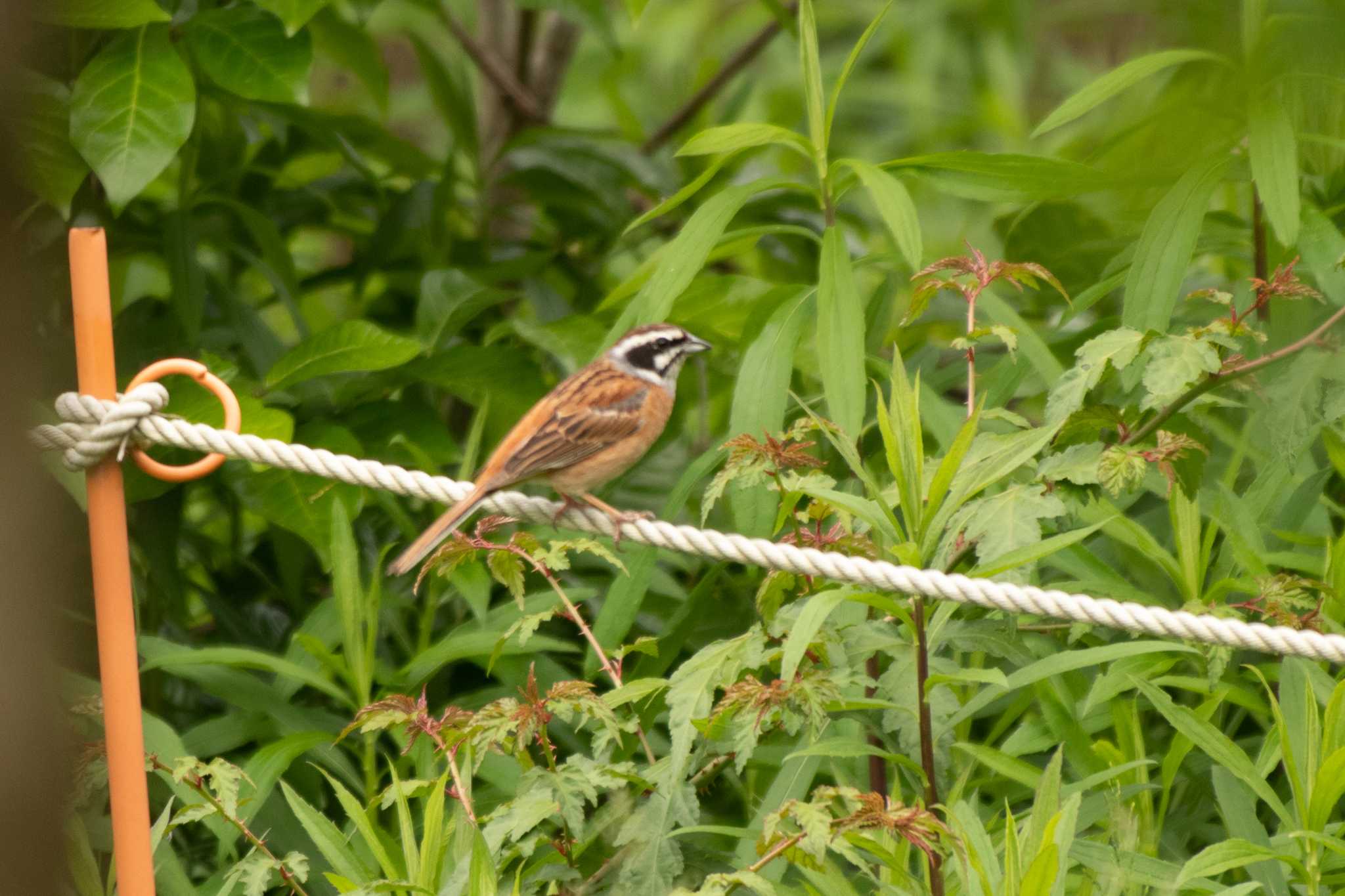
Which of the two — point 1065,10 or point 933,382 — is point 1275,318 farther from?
point 1065,10

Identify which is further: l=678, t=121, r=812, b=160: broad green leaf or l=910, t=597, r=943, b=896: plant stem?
l=678, t=121, r=812, b=160: broad green leaf

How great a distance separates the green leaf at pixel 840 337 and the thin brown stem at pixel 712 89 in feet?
6.87

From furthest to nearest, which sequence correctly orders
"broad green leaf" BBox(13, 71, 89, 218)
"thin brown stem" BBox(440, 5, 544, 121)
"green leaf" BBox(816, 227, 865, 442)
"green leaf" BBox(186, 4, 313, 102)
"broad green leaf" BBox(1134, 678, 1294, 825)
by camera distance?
"thin brown stem" BBox(440, 5, 544, 121), "green leaf" BBox(186, 4, 313, 102), "broad green leaf" BBox(13, 71, 89, 218), "green leaf" BBox(816, 227, 865, 442), "broad green leaf" BBox(1134, 678, 1294, 825)

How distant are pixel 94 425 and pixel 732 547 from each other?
1.17 metres

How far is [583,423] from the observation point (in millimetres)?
3270

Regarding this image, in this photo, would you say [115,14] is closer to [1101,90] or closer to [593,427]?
[593,427]

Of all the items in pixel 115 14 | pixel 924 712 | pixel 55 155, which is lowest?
pixel 924 712

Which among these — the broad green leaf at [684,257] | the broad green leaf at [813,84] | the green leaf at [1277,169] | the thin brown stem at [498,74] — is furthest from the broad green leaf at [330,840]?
the thin brown stem at [498,74]

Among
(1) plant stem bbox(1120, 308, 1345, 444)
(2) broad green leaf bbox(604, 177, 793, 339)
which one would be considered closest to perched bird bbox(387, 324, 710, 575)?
(2) broad green leaf bbox(604, 177, 793, 339)

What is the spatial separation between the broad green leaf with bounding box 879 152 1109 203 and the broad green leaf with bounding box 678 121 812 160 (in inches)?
10.7

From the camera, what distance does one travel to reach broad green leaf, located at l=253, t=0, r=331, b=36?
3.16 m

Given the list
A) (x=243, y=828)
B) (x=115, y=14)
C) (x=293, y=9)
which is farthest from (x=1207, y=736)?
(x=115, y=14)

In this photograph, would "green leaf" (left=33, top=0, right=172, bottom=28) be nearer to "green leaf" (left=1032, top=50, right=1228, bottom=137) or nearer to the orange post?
the orange post

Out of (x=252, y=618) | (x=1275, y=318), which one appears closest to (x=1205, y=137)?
(x=1275, y=318)
